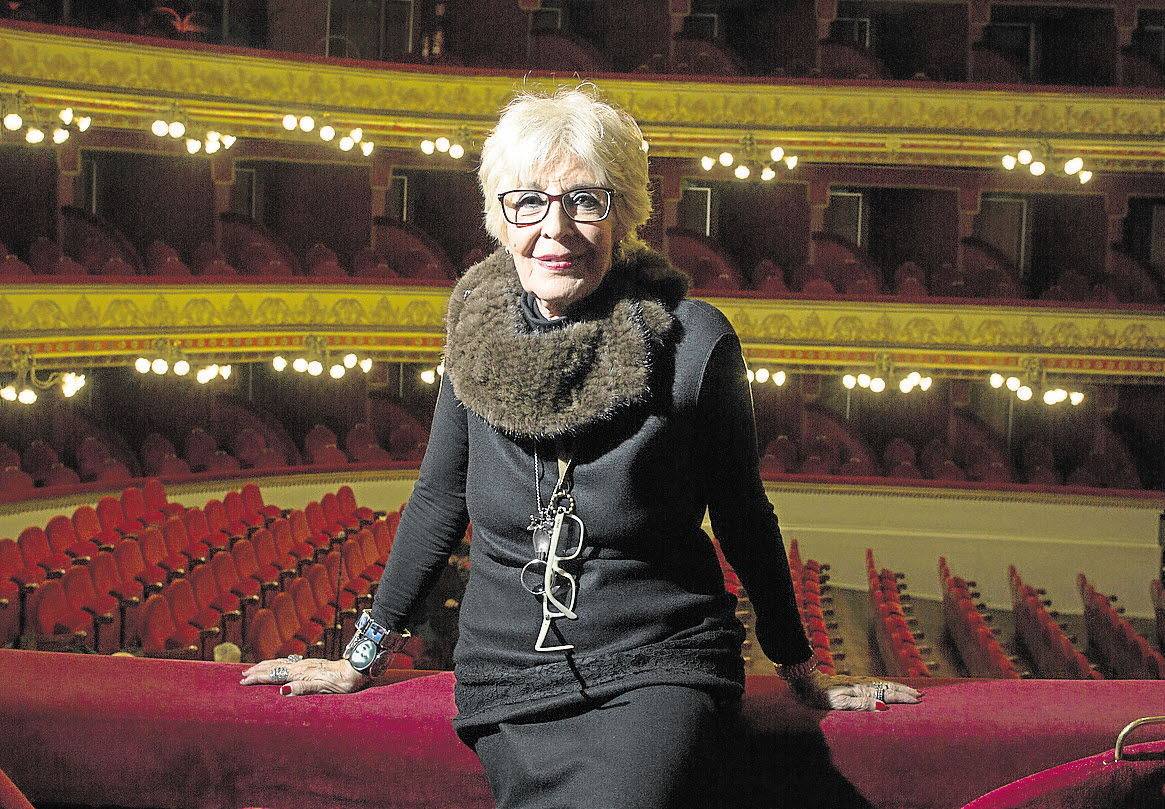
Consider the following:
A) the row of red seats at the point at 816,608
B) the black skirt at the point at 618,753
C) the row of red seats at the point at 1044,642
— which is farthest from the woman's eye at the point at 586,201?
the row of red seats at the point at 1044,642

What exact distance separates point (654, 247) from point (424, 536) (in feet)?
19.5

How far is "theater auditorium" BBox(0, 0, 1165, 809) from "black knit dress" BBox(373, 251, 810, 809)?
5.39m

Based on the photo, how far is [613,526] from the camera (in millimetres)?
1354

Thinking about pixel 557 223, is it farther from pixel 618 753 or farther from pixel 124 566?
pixel 124 566

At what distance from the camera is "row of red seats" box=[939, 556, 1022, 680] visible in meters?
7.52

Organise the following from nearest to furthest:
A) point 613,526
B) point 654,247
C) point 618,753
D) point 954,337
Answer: point 618,753
point 613,526
point 654,247
point 954,337

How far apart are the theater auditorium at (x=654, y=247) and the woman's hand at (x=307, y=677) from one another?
5.21 metres

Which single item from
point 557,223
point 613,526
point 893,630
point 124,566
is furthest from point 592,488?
point 893,630

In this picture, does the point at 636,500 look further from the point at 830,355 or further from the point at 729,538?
the point at 830,355

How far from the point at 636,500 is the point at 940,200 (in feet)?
37.5

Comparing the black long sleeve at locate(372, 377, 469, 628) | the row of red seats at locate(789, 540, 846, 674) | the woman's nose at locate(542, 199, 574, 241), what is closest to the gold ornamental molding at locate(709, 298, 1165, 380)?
the row of red seats at locate(789, 540, 846, 674)

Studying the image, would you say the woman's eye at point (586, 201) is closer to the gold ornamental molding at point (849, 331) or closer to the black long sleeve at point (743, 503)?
the black long sleeve at point (743, 503)

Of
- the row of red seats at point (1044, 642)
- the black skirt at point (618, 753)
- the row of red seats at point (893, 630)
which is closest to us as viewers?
the black skirt at point (618, 753)

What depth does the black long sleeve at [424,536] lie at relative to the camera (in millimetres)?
1531
